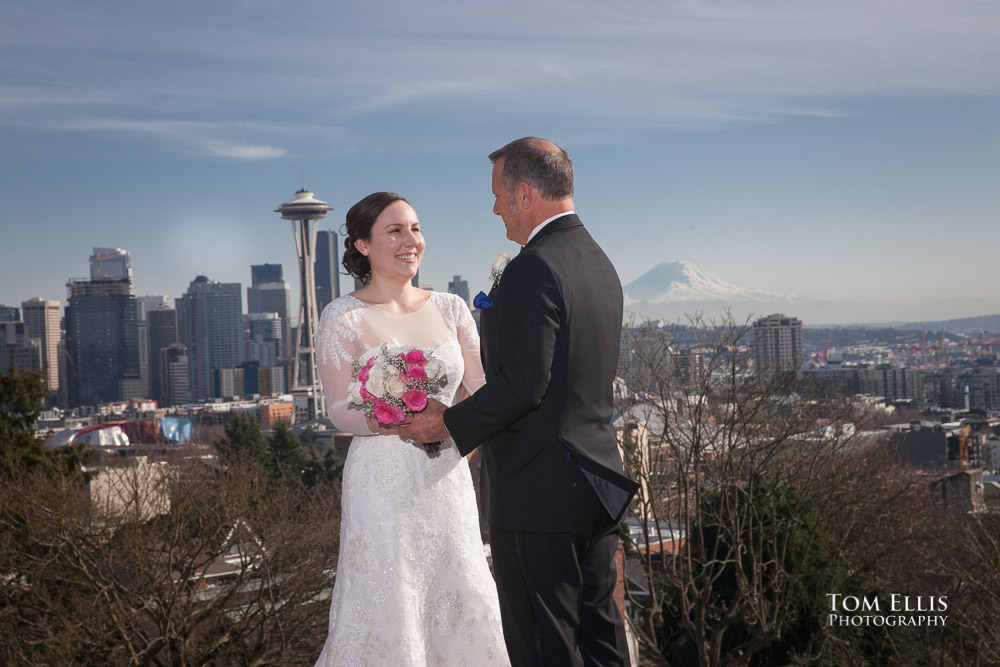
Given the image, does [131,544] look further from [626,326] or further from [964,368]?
[964,368]

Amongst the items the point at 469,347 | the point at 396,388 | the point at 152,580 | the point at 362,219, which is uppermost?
the point at 362,219

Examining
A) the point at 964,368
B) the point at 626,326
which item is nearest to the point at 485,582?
the point at 626,326

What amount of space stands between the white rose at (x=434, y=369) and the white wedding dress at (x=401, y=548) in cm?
16

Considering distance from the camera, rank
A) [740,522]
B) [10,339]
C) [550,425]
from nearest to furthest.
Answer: [550,425] < [740,522] < [10,339]

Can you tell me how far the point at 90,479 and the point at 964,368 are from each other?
114586 millimetres

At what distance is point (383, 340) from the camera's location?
3.36 meters

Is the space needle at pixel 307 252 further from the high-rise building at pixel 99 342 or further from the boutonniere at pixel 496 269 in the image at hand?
the boutonniere at pixel 496 269

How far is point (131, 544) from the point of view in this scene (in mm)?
17703

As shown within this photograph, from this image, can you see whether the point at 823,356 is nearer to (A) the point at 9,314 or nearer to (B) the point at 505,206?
(B) the point at 505,206

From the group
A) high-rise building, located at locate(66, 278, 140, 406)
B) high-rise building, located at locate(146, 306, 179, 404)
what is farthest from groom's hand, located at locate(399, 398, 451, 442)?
high-rise building, located at locate(146, 306, 179, 404)

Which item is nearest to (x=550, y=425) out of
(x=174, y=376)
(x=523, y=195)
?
(x=523, y=195)

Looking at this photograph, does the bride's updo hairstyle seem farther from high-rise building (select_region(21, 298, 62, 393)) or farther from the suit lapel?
high-rise building (select_region(21, 298, 62, 393))

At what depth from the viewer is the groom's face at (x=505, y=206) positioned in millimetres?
2721

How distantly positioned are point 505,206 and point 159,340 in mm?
199661
